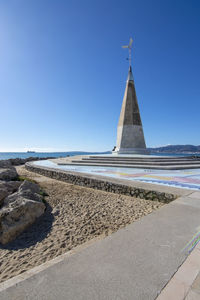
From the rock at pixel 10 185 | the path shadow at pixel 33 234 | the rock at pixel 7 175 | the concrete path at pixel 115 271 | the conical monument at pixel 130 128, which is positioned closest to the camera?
the concrete path at pixel 115 271

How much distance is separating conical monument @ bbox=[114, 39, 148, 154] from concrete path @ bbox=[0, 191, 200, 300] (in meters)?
Answer: 14.9

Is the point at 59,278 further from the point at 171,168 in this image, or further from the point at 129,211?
the point at 171,168

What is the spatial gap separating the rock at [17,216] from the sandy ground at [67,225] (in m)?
0.14

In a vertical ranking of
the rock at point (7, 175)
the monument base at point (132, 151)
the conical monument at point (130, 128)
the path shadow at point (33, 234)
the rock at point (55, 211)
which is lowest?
the path shadow at point (33, 234)

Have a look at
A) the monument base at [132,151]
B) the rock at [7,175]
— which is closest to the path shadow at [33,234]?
the rock at [7,175]

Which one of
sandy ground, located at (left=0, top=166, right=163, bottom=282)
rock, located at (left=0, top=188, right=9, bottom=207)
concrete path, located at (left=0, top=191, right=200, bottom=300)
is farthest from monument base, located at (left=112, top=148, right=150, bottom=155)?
concrete path, located at (left=0, top=191, right=200, bottom=300)

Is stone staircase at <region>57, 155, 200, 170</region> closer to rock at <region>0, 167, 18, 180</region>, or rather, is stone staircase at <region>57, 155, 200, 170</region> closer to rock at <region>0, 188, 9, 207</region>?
rock at <region>0, 167, 18, 180</region>

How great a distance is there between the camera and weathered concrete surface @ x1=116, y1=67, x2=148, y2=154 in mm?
17562

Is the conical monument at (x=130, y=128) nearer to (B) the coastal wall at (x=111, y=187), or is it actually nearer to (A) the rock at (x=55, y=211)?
(B) the coastal wall at (x=111, y=187)

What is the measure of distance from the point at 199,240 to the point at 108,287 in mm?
1531

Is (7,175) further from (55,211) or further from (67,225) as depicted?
(67,225)

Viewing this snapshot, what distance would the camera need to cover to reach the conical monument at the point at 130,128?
17527mm

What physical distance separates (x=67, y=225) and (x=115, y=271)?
2478mm

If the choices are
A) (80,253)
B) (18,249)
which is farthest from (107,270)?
(18,249)
